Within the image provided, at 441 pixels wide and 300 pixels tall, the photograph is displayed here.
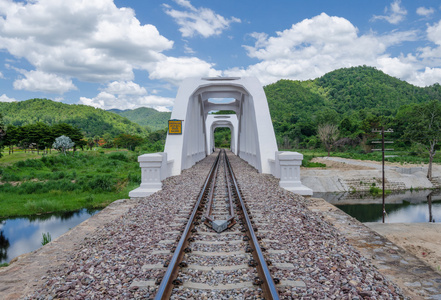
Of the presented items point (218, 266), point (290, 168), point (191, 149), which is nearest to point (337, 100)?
point (191, 149)

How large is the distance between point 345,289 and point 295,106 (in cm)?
7260

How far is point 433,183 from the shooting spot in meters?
Answer: 22.2

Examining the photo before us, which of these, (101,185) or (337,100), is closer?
(101,185)

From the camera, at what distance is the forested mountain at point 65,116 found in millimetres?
87625

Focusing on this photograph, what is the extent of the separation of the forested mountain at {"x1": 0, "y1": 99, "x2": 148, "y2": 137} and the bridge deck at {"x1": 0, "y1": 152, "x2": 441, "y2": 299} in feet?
284

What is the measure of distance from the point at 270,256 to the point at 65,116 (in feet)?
360

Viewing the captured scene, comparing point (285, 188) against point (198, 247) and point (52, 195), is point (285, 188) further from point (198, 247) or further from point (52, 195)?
point (52, 195)

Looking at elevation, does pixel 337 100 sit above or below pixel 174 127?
above

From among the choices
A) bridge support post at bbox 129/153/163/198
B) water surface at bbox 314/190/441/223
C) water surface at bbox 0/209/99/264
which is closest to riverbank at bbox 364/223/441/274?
water surface at bbox 314/190/441/223

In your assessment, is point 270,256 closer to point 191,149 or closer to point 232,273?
point 232,273

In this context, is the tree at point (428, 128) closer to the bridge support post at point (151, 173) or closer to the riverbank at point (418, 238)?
the riverbank at point (418, 238)

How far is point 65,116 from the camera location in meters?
97.4

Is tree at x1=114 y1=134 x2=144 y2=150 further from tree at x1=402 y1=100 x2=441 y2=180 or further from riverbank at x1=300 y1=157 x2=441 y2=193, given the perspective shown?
tree at x1=402 y1=100 x2=441 y2=180

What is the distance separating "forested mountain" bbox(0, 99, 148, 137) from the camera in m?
87.6
